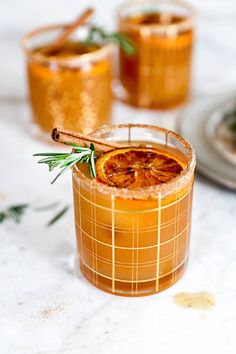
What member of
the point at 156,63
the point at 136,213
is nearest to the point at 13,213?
the point at 136,213

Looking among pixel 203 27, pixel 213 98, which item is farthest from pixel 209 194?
pixel 203 27

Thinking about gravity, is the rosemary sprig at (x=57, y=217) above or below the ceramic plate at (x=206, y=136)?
below

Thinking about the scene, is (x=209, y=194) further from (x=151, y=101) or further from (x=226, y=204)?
(x=151, y=101)

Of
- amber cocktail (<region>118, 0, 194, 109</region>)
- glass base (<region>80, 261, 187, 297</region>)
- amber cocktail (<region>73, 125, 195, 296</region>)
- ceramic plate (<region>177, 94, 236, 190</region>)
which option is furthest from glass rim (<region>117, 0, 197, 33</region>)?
glass base (<region>80, 261, 187, 297</region>)

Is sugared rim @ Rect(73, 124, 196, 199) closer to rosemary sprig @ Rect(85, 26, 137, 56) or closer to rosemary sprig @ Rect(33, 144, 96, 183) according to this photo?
rosemary sprig @ Rect(33, 144, 96, 183)

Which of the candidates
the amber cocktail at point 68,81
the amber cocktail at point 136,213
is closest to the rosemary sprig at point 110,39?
the amber cocktail at point 68,81

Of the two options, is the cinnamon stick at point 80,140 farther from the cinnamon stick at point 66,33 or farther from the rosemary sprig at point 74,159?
the cinnamon stick at point 66,33
